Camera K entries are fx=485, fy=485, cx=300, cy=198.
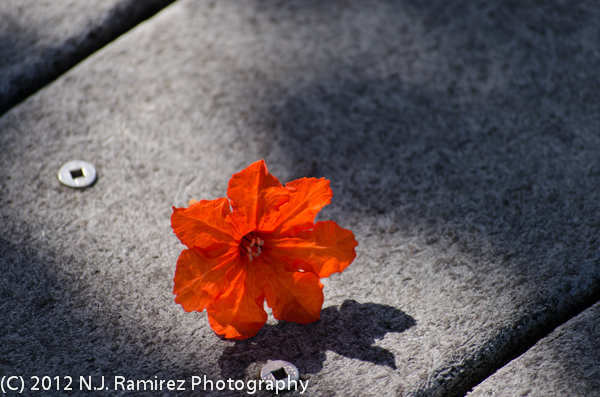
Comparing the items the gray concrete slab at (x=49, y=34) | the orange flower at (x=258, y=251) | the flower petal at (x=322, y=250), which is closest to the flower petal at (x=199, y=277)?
the orange flower at (x=258, y=251)

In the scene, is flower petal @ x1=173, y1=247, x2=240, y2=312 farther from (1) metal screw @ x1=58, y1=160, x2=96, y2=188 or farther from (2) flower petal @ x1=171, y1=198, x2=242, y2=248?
(1) metal screw @ x1=58, y1=160, x2=96, y2=188

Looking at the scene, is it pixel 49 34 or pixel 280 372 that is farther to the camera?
pixel 49 34

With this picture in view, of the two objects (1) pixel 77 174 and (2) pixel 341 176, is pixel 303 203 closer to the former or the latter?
(2) pixel 341 176

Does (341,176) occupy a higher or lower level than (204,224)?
higher

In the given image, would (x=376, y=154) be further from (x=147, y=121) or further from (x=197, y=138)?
Result: (x=147, y=121)

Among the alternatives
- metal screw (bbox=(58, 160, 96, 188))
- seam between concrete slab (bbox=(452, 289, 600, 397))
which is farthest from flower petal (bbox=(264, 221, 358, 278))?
metal screw (bbox=(58, 160, 96, 188))

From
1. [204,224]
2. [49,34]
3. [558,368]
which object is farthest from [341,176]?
[49,34]

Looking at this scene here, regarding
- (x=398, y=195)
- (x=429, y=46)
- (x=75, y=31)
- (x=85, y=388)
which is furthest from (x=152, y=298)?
(x=429, y=46)

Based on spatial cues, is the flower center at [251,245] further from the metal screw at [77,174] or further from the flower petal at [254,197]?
the metal screw at [77,174]
